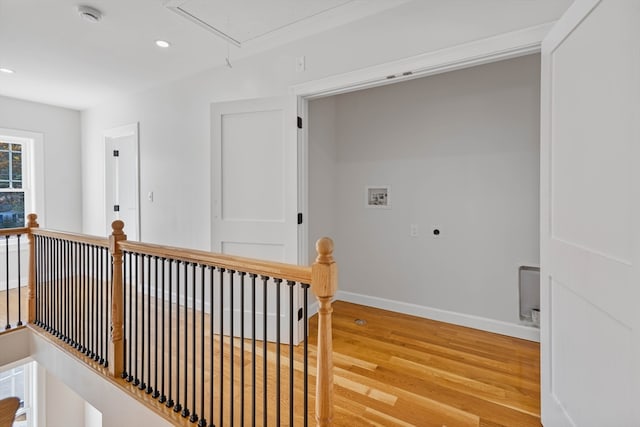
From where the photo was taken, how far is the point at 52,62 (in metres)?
3.02

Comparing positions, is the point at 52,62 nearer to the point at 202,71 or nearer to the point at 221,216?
the point at 202,71

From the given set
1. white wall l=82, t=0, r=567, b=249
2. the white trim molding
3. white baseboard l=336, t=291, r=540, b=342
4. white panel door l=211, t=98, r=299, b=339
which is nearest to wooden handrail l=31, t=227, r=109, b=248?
white panel door l=211, t=98, r=299, b=339

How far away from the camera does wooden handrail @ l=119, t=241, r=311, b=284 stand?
1.28 m

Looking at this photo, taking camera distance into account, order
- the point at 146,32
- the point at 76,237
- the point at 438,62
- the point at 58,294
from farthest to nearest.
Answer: the point at 58,294
the point at 146,32
the point at 76,237
the point at 438,62

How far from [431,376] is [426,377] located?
0.04 m

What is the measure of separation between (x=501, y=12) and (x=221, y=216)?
8.11 feet

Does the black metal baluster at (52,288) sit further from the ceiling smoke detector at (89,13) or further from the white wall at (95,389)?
the ceiling smoke detector at (89,13)

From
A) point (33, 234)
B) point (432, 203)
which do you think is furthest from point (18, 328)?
point (432, 203)

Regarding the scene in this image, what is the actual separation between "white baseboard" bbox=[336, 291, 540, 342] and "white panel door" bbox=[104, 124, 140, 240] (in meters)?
2.82

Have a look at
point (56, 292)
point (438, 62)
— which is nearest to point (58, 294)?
point (56, 292)

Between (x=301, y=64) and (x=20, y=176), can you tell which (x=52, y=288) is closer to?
(x=20, y=176)

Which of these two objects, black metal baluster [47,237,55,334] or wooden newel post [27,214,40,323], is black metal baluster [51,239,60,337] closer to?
black metal baluster [47,237,55,334]

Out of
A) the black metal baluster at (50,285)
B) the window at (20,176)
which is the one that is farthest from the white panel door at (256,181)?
the window at (20,176)

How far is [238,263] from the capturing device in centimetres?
144
